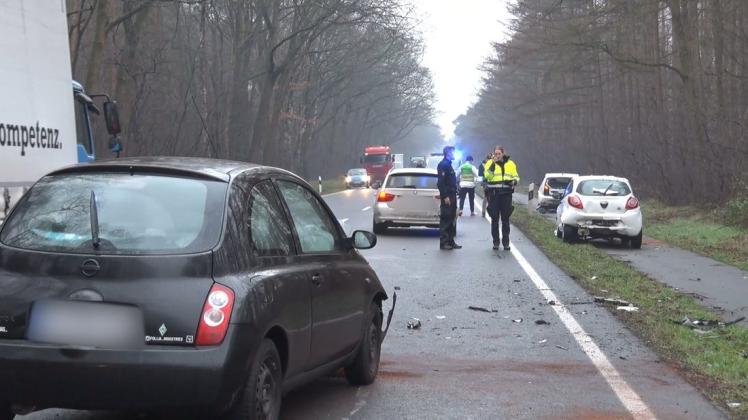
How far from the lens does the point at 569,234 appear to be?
62.5 feet

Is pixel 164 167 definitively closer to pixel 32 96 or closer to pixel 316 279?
pixel 316 279

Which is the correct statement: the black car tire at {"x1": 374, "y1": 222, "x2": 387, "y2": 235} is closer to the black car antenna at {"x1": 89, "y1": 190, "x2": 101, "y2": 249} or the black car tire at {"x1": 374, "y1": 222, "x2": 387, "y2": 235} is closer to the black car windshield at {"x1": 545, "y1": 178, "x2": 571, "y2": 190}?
the black car windshield at {"x1": 545, "y1": 178, "x2": 571, "y2": 190}

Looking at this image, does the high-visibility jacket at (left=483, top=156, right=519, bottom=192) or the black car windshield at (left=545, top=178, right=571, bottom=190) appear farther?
the black car windshield at (left=545, top=178, right=571, bottom=190)

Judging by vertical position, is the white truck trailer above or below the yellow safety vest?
above

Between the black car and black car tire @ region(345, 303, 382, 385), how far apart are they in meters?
1.10

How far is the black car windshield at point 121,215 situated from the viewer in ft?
15.1

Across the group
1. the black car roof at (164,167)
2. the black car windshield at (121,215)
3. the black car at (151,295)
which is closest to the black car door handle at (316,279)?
the black car at (151,295)

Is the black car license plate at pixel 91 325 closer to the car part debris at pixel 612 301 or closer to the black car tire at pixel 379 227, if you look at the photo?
the car part debris at pixel 612 301

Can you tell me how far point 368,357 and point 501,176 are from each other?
10.3 metres

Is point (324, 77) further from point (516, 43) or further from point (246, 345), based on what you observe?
point (246, 345)

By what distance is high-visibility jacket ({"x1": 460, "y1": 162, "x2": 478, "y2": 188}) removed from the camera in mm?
26625

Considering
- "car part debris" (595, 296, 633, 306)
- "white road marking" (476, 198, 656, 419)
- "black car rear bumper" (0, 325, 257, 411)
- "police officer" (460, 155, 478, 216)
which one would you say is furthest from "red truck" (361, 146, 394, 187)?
"black car rear bumper" (0, 325, 257, 411)

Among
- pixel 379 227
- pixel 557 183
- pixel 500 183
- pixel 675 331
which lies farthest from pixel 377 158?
pixel 675 331

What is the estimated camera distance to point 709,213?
25.9 meters
